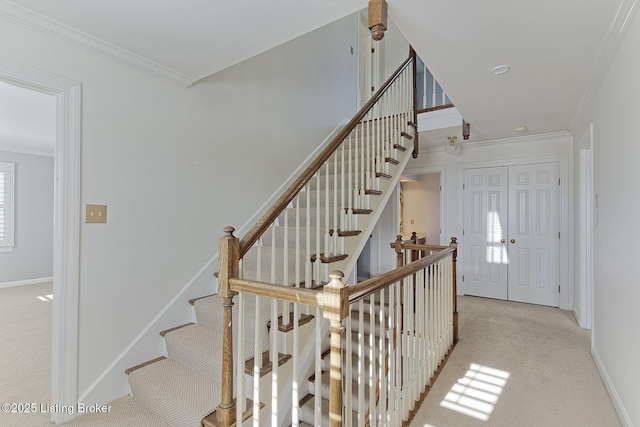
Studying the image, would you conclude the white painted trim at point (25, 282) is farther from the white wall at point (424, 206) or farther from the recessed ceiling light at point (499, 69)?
the recessed ceiling light at point (499, 69)

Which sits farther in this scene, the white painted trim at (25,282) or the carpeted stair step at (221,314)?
the white painted trim at (25,282)

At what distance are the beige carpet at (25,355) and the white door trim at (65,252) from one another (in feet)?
0.91

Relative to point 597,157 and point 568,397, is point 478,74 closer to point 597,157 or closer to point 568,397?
point 597,157

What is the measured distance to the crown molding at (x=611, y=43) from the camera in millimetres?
1681

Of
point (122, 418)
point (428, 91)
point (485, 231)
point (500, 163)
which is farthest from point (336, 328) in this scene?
point (428, 91)

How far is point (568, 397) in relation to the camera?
7.29 ft

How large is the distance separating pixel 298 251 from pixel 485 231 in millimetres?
3808

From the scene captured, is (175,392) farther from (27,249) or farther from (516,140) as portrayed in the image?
(27,249)

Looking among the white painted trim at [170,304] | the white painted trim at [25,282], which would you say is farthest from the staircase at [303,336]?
the white painted trim at [25,282]

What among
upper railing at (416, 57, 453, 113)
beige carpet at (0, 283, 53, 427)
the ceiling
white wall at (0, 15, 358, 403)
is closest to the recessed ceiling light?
the ceiling

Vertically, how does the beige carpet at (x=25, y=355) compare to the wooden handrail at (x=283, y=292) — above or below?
below

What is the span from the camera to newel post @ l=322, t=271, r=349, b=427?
120 centimetres

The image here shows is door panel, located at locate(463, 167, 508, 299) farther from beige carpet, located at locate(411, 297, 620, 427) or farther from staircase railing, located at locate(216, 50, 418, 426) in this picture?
staircase railing, located at locate(216, 50, 418, 426)

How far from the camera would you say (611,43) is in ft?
6.55
